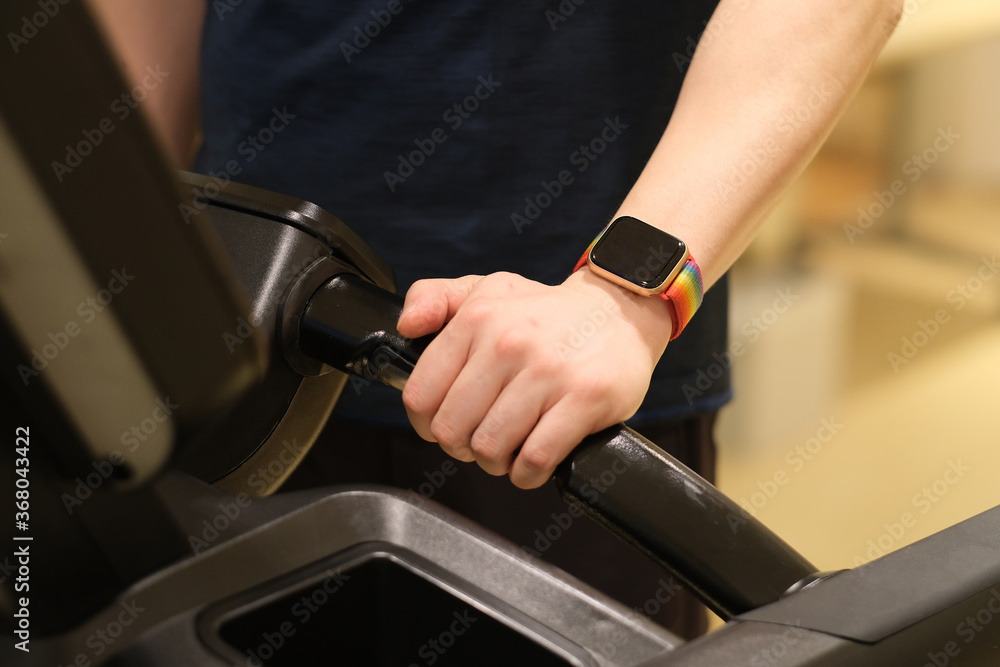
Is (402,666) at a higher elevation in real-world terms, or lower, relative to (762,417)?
higher

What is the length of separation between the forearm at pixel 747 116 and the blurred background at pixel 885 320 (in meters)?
1.44

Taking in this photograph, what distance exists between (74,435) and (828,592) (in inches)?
12.4

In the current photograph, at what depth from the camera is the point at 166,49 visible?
974 millimetres

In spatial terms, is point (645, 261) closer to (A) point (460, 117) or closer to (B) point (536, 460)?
(B) point (536, 460)

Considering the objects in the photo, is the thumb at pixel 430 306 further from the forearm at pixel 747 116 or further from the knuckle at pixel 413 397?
the forearm at pixel 747 116

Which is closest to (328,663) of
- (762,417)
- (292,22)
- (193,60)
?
(292,22)

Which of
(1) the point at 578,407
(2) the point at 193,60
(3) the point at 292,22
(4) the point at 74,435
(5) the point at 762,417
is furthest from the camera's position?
(5) the point at 762,417

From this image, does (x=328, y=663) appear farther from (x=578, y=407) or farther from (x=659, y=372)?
(x=659, y=372)

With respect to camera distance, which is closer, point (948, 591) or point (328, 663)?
point (948, 591)

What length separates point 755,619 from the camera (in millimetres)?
404

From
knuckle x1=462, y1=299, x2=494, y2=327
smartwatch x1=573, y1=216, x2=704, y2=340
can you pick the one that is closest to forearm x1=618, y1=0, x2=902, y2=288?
smartwatch x1=573, y1=216, x2=704, y2=340

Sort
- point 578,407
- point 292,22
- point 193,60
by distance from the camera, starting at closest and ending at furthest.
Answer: point 578,407
point 292,22
point 193,60

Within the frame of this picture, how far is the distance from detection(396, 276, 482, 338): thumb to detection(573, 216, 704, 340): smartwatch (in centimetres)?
9

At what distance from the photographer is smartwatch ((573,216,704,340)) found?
583 millimetres
